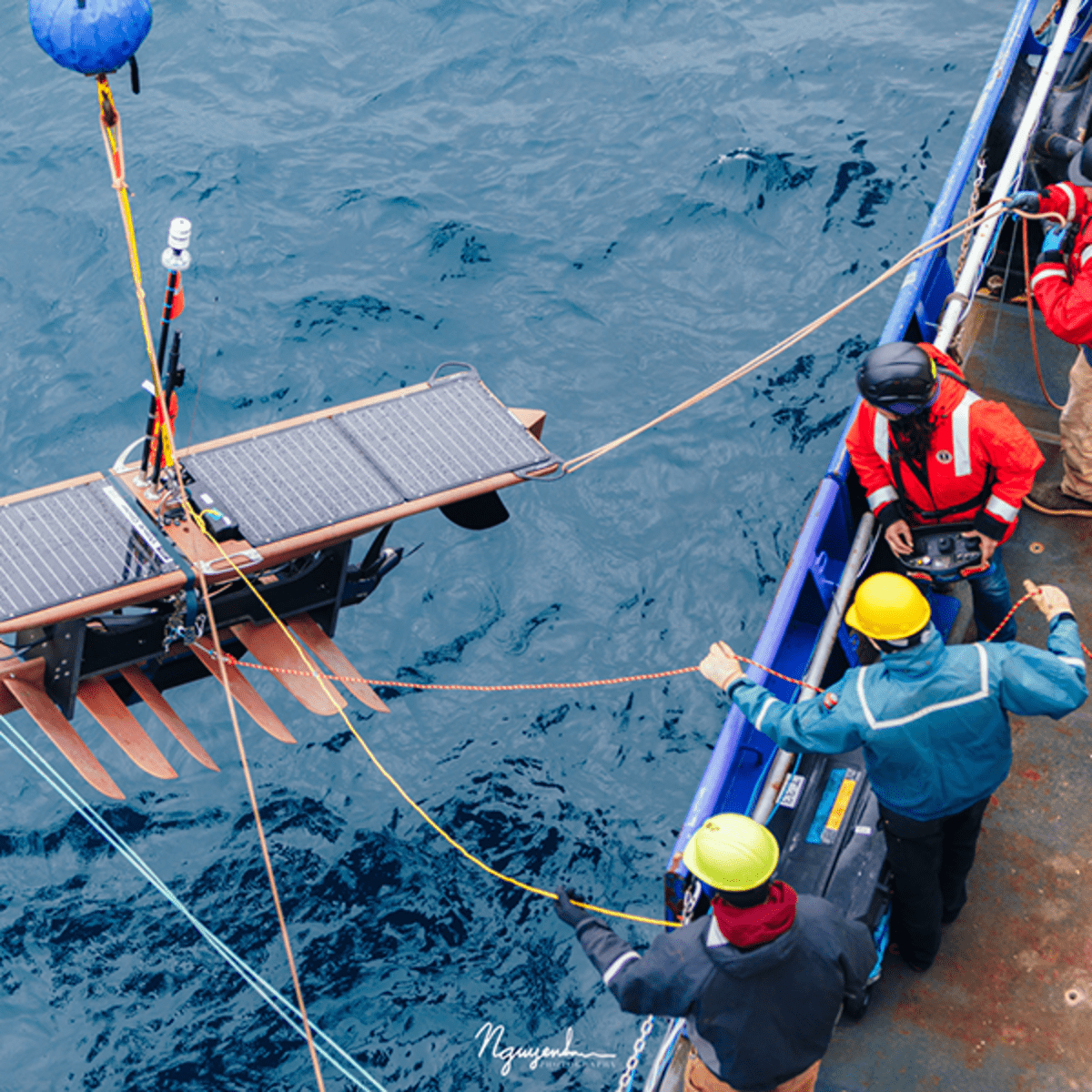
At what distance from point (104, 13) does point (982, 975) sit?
5.66 meters

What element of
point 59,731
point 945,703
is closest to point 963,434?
point 945,703

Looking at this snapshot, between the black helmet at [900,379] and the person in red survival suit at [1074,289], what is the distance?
3.50 feet

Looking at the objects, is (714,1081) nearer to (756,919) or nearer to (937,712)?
(756,919)

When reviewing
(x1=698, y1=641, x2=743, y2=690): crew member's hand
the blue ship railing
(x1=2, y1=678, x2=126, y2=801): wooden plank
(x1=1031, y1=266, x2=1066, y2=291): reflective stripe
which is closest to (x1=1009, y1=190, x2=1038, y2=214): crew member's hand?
(x1=1031, y1=266, x2=1066, y2=291): reflective stripe

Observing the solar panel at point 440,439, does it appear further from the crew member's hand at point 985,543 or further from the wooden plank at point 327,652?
the crew member's hand at point 985,543

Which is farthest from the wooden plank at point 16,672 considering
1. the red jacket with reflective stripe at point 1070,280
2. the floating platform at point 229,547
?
the red jacket with reflective stripe at point 1070,280

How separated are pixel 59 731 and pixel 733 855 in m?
3.84

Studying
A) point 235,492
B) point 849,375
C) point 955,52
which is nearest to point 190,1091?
point 235,492

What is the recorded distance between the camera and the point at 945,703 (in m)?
4.61

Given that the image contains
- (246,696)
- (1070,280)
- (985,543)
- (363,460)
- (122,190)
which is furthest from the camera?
(246,696)

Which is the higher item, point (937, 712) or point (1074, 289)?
point (1074, 289)

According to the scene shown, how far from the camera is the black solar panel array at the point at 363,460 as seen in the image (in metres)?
6.43

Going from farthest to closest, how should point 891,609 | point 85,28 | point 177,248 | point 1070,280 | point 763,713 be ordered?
point 1070,280, point 177,248, point 85,28, point 763,713, point 891,609

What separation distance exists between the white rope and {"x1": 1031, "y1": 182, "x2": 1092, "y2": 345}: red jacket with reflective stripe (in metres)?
5.38
